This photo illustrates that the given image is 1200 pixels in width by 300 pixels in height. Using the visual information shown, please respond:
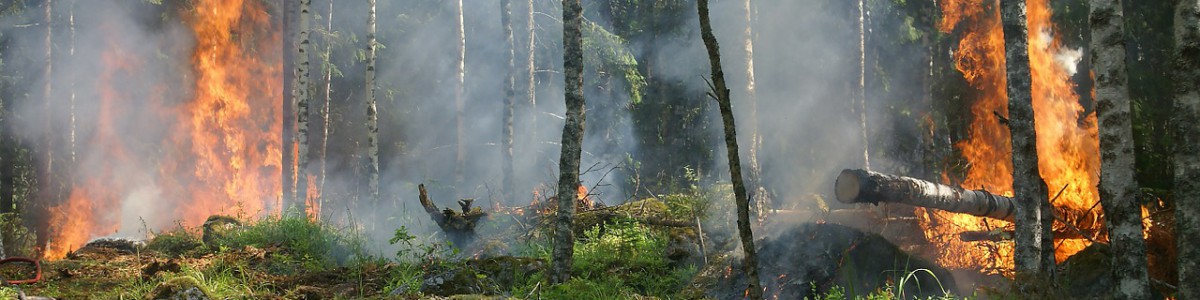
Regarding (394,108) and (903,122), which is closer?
(903,122)

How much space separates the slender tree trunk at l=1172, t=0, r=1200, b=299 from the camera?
20.2 ft

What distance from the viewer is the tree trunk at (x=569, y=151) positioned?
909 centimetres

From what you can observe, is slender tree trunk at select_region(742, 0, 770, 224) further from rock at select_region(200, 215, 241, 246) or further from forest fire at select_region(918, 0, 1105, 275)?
rock at select_region(200, 215, 241, 246)

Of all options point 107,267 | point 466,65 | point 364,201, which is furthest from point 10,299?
point 466,65

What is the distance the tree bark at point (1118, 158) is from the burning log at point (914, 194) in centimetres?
187

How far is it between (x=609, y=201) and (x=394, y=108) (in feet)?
29.1

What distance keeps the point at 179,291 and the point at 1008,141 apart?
13122 mm

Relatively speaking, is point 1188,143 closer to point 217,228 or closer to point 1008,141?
point 1008,141

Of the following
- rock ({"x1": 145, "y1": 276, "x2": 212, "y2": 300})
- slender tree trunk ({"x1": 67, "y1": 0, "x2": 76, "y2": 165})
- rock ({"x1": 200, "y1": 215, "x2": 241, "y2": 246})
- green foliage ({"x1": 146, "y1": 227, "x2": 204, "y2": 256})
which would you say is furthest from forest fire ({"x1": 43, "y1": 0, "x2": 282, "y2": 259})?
rock ({"x1": 145, "y1": 276, "x2": 212, "y2": 300})

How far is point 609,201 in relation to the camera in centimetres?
2488

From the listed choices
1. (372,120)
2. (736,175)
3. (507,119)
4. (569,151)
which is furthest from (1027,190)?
(507,119)

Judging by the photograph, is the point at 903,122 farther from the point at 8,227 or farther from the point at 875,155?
the point at 8,227

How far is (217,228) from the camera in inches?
504

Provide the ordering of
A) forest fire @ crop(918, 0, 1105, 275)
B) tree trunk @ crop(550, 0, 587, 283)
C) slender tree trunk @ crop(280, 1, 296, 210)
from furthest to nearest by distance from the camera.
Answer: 1. slender tree trunk @ crop(280, 1, 296, 210)
2. forest fire @ crop(918, 0, 1105, 275)
3. tree trunk @ crop(550, 0, 587, 283)
